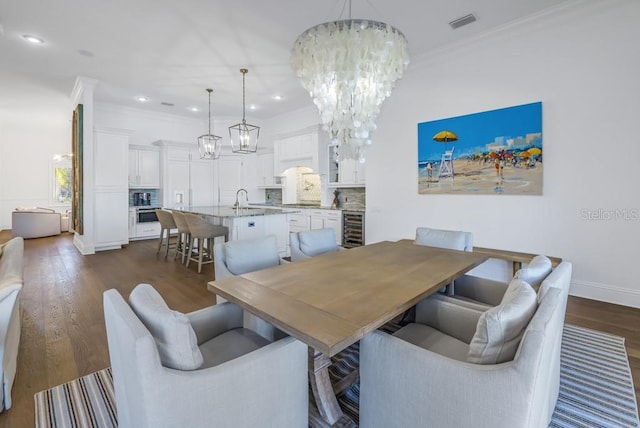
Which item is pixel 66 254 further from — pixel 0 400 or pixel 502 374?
pixel 502 374

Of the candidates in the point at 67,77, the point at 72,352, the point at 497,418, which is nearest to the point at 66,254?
the point at 67,77

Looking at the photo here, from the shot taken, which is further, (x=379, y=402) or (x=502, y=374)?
(x=379, y=402)

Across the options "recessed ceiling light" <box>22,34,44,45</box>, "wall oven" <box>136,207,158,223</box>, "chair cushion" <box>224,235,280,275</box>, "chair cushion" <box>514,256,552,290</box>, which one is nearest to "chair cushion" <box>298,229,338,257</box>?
"chair cushion" <box>224,235,280,275</box>

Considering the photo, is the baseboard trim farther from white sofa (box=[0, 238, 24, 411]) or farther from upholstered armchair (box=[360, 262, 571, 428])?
white sofa (box=[0, 238, 24, 411])

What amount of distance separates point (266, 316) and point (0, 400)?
164cm

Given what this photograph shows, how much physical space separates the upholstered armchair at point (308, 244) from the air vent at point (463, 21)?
9.33 feet

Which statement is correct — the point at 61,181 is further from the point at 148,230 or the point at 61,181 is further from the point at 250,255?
the point at 250,255

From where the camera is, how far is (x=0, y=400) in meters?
1.64

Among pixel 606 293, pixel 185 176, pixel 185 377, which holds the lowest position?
pixel 606 293

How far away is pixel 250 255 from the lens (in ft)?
7.50

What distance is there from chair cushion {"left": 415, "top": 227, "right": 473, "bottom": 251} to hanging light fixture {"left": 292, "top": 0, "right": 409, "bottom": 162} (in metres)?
1.05

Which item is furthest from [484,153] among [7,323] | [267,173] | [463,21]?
[267,173]

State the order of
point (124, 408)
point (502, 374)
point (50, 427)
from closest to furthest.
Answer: point (502, 374) → point (124, 408) → point (50, 427)

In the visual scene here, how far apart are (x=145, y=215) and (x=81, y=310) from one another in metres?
4.43
